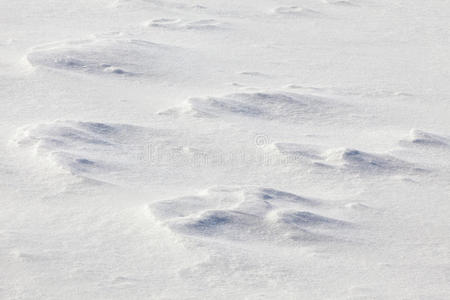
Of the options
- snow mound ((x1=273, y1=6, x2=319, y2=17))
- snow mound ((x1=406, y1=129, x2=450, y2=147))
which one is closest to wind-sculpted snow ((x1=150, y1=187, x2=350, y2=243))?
snow mound ((x1=406, y1=129, x2=450, y2=147))

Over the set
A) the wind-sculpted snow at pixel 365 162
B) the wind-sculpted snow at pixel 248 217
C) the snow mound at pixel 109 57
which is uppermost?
the snow mound at pixel 109 57

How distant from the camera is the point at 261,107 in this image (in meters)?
3.12

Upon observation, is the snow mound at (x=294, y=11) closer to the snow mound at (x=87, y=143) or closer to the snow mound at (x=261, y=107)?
the snow mound at (x=261, y=107)

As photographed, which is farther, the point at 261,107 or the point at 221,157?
the point at 261,107

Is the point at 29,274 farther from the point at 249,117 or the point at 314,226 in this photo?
the point at 249,117

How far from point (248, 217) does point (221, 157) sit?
1.52ft

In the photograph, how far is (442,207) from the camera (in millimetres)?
2389

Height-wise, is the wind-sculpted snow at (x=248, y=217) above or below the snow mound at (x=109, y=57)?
below

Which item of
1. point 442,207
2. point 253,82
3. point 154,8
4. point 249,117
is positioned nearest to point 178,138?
point 249,117

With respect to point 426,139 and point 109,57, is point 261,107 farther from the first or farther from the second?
point 109,57

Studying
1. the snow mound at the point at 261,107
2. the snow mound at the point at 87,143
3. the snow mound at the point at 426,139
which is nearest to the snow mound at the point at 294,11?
the snow mound at the point at 261,107

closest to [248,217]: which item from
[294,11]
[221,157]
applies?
[221,157]

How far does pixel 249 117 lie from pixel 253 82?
408 mm

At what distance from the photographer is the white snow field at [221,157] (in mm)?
1979
